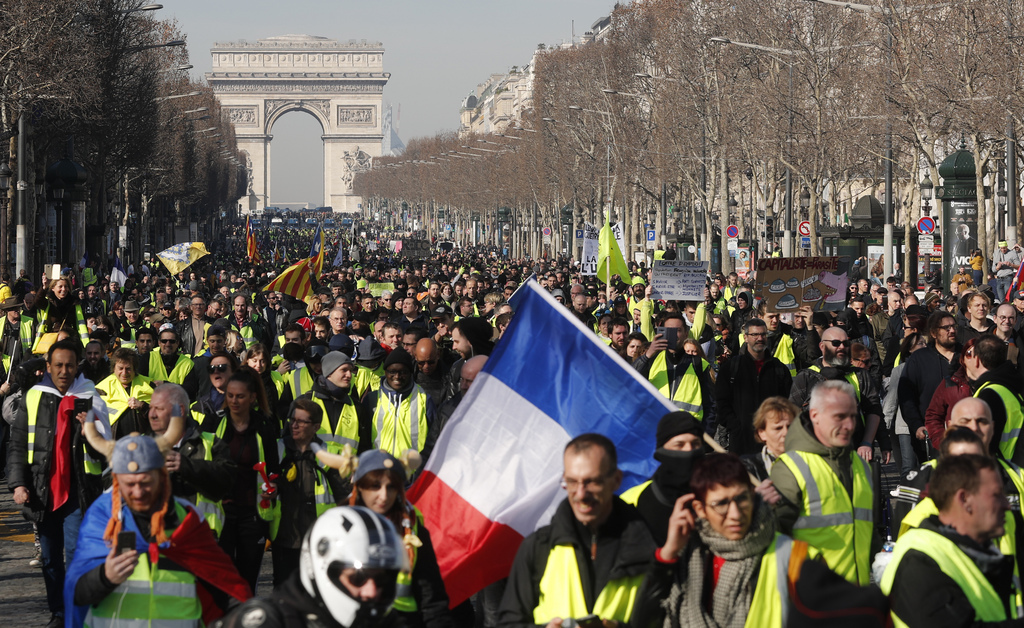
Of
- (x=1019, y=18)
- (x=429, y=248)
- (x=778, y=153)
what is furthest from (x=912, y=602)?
(x=429, y=248)

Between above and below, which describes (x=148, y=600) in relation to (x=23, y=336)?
below

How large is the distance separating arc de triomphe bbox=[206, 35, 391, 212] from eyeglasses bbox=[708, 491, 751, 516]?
163 meters

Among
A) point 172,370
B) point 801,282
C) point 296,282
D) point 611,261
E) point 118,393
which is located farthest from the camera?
point 611,261

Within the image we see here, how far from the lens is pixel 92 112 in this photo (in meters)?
32.9

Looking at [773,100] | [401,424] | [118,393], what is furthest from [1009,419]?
[773,100]

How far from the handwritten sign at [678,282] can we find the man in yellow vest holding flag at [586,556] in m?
13.7

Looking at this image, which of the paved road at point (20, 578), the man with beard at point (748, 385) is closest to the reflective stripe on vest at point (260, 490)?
the paved road at point (20, 578)

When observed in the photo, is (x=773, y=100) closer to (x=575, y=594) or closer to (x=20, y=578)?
(x=20, y=578)

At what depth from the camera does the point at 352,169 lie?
179 metres

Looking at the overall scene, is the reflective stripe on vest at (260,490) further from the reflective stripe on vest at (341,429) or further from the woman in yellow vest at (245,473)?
the reflective stripe on vest at (341,429)

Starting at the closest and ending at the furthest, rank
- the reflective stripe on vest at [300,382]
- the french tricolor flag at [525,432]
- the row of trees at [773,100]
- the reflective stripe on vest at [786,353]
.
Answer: the french tricolor flag at [525,432] < the reflective stripe on vest at [300,382] < the reflective stripe on vest at [786,353] < the row of trees at [773,100]

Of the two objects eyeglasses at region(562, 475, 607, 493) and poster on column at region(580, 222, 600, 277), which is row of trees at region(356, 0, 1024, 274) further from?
eyeglasses at region(562, 475, 607, 493)

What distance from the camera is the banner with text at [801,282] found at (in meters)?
15.9

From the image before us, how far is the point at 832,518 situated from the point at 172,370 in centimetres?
628
